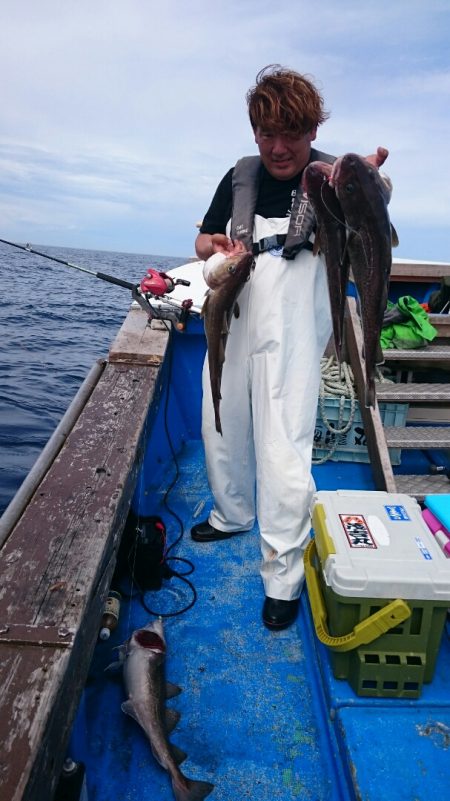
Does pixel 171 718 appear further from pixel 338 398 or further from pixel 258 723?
pixel 338 398

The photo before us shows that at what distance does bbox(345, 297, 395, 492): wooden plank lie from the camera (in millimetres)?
3939

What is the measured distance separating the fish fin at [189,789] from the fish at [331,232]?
170 cm

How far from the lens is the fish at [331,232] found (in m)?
2.10

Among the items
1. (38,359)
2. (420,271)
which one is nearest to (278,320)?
(420,271)

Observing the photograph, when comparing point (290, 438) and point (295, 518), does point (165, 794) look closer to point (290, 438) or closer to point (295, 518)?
point (295, 518)

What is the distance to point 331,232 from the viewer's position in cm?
225

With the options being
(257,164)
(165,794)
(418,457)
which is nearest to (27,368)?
(418,457)

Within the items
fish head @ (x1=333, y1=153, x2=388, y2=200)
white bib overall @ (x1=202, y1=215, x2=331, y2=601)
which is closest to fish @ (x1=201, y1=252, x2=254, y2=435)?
white bib overall @ (x1=202, y1=215, x2=331, y2=601)

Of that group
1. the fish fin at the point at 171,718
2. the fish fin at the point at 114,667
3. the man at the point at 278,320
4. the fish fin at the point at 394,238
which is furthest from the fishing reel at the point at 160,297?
the fish fin at the point at 171,718

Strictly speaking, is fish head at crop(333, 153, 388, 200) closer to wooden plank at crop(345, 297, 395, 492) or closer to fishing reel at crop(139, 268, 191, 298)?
wooden plank at crop(345, 297, 395, 492)

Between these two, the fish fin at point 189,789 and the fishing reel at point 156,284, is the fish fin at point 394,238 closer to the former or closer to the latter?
the fish fin at point 189,789

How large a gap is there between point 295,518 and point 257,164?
1868 mm

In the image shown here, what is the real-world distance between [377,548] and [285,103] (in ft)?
6.61

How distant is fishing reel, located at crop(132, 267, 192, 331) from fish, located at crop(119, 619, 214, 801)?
2.42 metres
